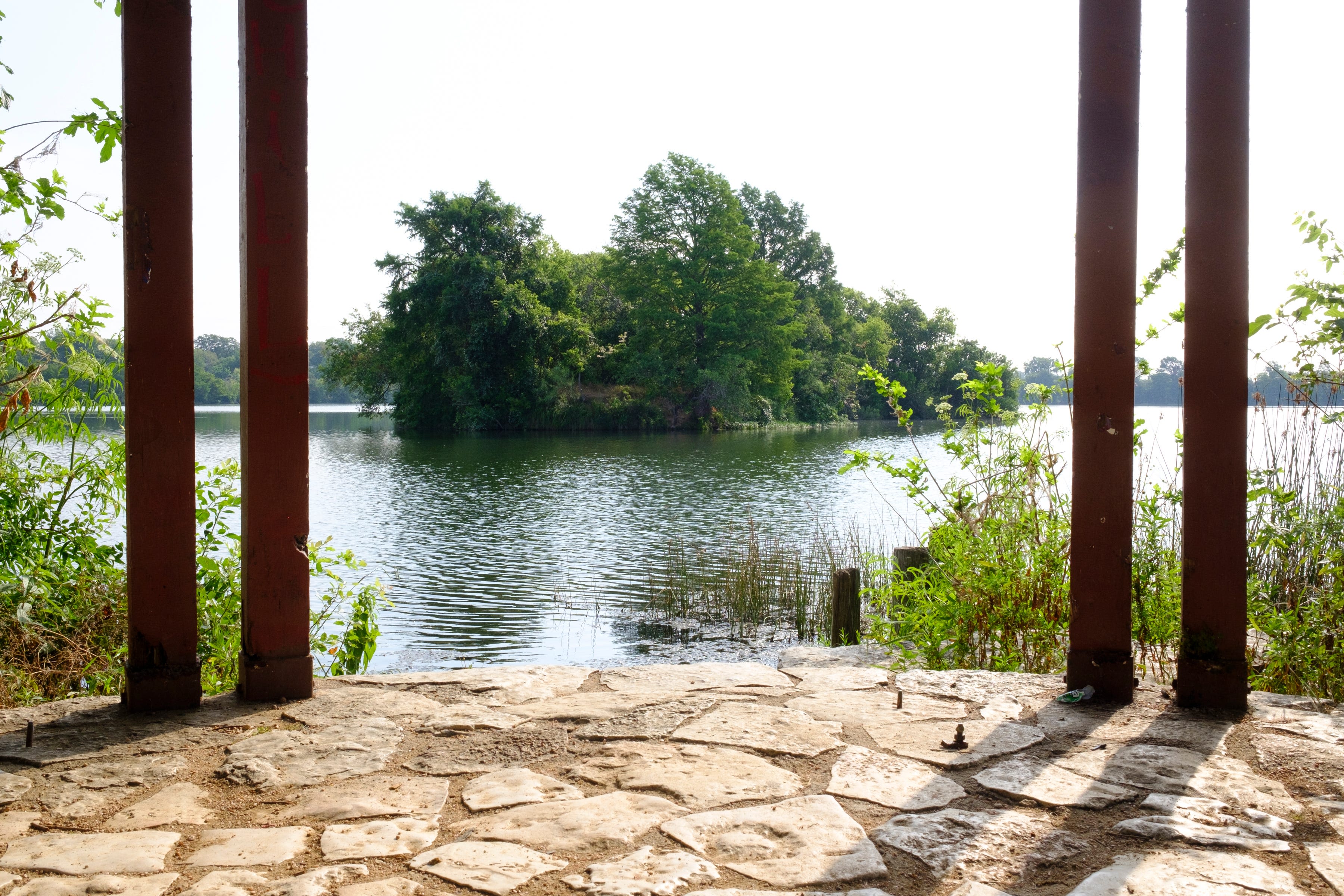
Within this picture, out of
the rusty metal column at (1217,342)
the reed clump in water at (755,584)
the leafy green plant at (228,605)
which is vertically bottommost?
the reed clump in water at (755,584)

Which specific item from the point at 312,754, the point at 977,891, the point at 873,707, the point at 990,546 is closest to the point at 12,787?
the point at 312,754

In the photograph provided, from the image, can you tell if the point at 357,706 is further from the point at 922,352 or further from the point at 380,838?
the point at 922,352

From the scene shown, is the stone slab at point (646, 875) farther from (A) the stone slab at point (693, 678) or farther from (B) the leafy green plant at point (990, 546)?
(B) the leafy green plant at point (990, 546)

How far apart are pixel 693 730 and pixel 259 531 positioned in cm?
117

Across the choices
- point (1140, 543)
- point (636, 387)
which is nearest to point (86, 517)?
point (1140, 543)

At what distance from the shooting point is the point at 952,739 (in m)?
2.09

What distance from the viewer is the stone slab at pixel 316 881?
1.35 m

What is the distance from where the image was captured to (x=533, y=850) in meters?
1.51

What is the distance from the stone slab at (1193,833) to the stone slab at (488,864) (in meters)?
1.01

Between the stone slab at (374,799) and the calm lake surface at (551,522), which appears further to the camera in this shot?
the calm lake surface at (551,522)

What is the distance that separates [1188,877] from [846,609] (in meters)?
4.64

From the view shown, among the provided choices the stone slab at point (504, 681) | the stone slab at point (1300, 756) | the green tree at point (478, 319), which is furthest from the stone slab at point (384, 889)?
the green tree at point (478, 319)

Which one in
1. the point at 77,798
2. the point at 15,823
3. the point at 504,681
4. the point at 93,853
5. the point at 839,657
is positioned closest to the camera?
the point at 93,853

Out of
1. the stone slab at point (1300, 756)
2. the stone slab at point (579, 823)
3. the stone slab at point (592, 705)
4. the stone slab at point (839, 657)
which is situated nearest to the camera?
the stone slab at point (579, 823)
